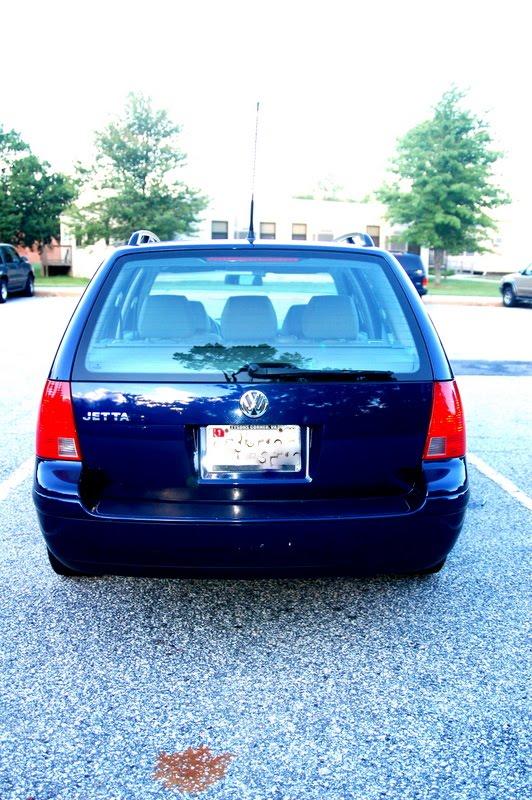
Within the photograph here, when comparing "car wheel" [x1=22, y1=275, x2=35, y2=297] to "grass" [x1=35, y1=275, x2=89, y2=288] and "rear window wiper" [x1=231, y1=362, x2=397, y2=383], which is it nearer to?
"grass" [x1=35, y1=275, x2=89, y2=288]

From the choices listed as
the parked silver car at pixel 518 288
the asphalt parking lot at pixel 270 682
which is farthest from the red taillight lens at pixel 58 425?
the parked silver car at pixel 518 288

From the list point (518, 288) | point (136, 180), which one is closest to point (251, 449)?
point (518, 288)

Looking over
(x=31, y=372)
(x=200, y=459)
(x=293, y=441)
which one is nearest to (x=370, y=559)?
(x=293, y=441)

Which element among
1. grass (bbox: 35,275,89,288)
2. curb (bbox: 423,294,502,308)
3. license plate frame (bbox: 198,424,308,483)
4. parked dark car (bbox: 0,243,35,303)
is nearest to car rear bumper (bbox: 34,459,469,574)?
license plate frame (bbox: 198,424,308,483)

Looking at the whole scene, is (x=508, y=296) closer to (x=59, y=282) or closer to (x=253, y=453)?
(x=59, y=282)

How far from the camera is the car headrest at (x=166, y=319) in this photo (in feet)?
11.0

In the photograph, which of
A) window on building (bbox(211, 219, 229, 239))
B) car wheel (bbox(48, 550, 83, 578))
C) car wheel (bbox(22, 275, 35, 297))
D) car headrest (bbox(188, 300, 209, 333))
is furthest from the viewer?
window on building (bbox(211, 219, 229, 239))

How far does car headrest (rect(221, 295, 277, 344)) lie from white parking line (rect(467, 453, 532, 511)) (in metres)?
2.62

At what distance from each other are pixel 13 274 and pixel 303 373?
23163mm

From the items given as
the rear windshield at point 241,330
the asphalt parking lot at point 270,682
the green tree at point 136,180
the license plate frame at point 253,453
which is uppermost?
the green tree at point 136,180

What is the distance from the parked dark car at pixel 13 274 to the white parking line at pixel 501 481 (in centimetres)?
1957

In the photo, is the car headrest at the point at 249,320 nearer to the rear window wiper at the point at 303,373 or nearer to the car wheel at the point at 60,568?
the rear window wiper at the point at 303,373

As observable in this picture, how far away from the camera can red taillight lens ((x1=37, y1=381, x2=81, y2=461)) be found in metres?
3.12

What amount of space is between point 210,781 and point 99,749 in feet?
1.30
